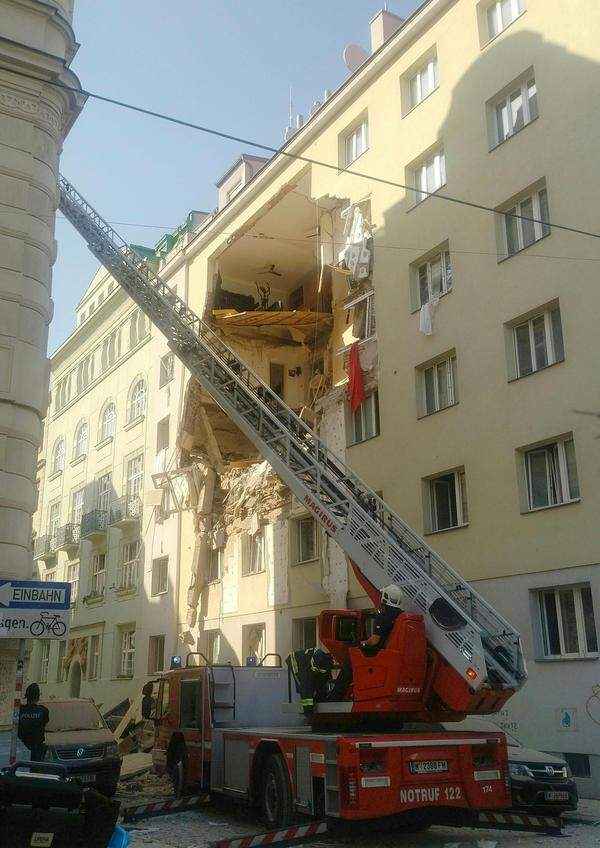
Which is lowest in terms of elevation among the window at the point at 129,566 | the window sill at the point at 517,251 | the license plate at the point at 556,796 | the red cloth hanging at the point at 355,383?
the license plate at the point at 556,796

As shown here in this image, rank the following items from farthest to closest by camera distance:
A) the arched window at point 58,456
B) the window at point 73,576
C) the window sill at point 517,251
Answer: the arched window at point 58,456 < the window at point 73,576 < the window sill at point 517,251

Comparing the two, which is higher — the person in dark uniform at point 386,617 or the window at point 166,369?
the window at point 166,369

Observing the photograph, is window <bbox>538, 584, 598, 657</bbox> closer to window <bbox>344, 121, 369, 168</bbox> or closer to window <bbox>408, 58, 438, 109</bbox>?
window <bbox>408, 58, 438, 109</bbox>

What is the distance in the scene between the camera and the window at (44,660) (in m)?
37.0

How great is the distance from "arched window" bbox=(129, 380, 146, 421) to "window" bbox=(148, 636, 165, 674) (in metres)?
8.84

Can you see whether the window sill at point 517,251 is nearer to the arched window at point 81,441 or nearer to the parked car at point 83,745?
the parked car at point 83,745

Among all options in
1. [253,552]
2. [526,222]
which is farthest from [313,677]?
[253,552]

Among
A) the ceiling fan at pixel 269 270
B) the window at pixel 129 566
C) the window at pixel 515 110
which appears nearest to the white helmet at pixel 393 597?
the window at pixel 515 110

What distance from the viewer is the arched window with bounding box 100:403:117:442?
35625 mm

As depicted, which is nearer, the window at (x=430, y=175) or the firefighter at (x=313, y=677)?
the firefighter at (x=313, y=677)

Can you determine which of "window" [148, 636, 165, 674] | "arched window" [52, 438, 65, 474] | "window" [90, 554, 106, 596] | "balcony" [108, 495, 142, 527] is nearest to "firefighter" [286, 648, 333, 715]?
"window" [148, 636, 165, 674]

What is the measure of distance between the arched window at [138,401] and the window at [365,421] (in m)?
13.4

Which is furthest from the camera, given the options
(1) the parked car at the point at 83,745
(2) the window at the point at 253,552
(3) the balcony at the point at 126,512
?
(3) the balcony at the point at 126,512

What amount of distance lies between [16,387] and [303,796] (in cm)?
788
